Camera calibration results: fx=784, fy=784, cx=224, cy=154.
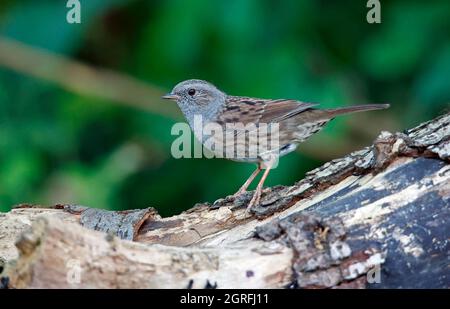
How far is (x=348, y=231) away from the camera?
3.98m

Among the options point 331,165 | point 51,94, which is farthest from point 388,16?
point 51,94

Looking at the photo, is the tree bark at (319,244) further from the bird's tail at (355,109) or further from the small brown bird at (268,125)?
the small brown bird at (268,125)

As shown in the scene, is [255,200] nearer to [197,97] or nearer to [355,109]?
[355,109]

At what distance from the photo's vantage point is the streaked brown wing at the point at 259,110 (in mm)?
5508

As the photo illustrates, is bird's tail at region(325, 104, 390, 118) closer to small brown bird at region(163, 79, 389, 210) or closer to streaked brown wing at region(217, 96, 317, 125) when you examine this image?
small brown bird at region(163, 79, 389, 210)

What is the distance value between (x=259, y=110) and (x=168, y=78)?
1502 millimetres

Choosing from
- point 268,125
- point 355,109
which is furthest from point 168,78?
point 355,109

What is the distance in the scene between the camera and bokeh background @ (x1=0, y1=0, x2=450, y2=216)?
21.1ft

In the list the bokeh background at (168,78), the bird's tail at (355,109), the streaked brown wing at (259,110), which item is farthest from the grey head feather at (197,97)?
the bird's tail at (355,109)

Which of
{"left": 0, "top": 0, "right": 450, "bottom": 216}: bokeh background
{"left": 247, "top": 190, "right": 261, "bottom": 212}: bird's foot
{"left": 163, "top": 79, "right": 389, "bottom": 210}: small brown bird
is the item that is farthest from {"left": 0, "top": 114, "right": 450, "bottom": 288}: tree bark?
{"left": 0, "top": 0, "right": 450, "bottom": 216}: bokeh background

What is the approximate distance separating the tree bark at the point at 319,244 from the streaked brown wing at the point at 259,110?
3.03 ft

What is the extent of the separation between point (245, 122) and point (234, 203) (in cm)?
83

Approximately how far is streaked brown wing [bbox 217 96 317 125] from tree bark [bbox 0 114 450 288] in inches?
36.3

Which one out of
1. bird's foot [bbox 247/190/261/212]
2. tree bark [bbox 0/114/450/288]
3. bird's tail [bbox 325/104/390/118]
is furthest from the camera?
bird's tail [bbox 325/104/390/118]
